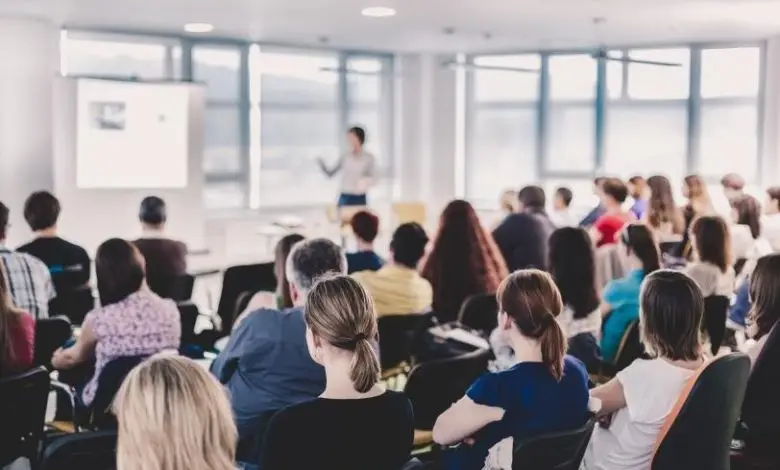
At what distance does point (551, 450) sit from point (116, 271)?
2.13 m

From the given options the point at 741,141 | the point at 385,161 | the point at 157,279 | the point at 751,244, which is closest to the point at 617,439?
the point at 157,279

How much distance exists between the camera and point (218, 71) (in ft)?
40.3

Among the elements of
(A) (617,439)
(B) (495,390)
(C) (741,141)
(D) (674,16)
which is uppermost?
(D) (674,16)

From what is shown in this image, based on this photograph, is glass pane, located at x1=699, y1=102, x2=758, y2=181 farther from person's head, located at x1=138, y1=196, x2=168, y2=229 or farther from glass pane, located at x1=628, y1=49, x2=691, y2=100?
person's head, located at x1=138, y1=196, x2=168, y2=229

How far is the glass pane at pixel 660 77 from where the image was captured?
42.4ft

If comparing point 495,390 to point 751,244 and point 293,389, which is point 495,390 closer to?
point 293,389

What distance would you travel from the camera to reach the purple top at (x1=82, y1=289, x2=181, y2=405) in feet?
14.0

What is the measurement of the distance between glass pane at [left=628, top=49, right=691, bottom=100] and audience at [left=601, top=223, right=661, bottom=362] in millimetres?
7841

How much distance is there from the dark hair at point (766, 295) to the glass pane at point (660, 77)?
909 cm

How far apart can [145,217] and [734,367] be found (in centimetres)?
428

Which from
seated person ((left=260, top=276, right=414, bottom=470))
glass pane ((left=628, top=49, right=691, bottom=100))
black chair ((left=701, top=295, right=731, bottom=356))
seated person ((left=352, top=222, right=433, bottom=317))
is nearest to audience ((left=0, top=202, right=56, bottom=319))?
seated person ((left=352, top=222, right=433, bottom=317))

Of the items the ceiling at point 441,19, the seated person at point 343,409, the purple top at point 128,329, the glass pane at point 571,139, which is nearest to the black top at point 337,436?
the seated person at point 343,409

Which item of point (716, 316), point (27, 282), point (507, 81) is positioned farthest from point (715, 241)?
point (507, 81)

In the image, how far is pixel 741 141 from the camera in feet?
41.4
